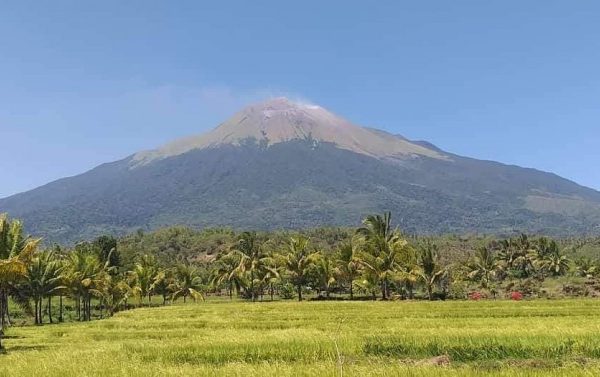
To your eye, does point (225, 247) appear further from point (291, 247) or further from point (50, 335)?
point (50, 335)

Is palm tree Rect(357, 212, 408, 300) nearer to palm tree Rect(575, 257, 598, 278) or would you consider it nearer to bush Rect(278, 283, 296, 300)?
bush Rect(278, 283, 296, 300)

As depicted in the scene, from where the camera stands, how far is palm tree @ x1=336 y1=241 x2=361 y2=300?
65.3m

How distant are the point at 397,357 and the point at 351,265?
46.8 m

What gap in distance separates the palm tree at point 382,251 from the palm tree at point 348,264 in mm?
3447

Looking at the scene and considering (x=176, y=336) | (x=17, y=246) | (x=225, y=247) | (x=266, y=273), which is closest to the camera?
(x=176, y=336)

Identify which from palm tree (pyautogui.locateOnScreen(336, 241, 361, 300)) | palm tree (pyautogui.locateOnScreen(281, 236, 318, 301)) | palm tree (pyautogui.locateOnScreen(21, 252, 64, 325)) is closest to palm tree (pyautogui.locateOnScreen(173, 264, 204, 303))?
palm tree (pyautogui.locateOnScreen(281, 236, 318, 301))

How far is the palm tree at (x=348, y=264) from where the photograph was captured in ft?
214

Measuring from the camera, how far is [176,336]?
26609 mm

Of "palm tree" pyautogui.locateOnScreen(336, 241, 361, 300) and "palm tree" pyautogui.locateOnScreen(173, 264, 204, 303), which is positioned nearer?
"palm tree" pyautogui.locateOnScreen(336, 241, 361, 300)

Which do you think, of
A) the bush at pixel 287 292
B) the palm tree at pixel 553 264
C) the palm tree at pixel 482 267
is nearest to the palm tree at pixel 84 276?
the bush at pixel 287 292

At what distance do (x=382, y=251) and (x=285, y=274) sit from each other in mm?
16433

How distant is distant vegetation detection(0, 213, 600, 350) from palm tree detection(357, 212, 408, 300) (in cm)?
10

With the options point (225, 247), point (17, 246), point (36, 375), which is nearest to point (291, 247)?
point (17, 246)

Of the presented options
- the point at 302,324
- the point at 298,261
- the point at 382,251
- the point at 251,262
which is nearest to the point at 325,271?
the point at 298,261
